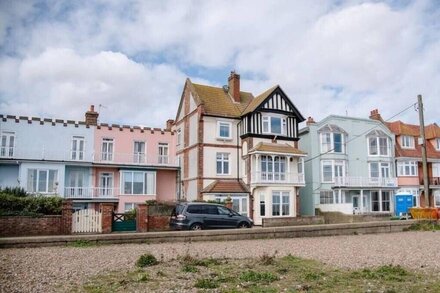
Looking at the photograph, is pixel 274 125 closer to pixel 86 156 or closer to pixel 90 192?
pixel 86 156

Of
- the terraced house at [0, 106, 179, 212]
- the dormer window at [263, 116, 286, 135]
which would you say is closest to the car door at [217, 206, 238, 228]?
the dormer window at [263, 116, 286, 135]

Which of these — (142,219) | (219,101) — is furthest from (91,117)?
(142,219)

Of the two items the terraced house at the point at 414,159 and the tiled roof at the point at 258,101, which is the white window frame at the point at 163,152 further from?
the terraced house at the point at 414,159

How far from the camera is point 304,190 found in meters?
39.0

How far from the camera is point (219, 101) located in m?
→ 35.5

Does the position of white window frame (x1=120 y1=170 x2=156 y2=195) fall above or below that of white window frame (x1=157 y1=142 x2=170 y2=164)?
below

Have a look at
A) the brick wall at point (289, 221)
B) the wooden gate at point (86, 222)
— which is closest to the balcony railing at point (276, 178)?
the brick wall at point (289, 221)

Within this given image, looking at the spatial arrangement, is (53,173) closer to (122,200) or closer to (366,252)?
(122,200)

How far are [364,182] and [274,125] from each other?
1218cm

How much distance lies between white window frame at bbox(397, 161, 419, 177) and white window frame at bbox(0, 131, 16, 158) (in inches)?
1477

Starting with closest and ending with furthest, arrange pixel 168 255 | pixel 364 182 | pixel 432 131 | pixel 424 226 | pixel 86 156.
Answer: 1. pixel 168 255
2. pixel 424 226
3. pixel 86 156
4. pixel 364 182
5. pixel 432 131

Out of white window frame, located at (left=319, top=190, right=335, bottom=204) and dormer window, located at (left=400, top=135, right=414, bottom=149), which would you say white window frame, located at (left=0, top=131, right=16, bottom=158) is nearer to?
white window frame, located at (left=319, top=190, right=335, bottom=204)

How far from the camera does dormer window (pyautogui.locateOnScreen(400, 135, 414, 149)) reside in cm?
4475

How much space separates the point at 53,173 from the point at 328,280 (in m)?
28.2
